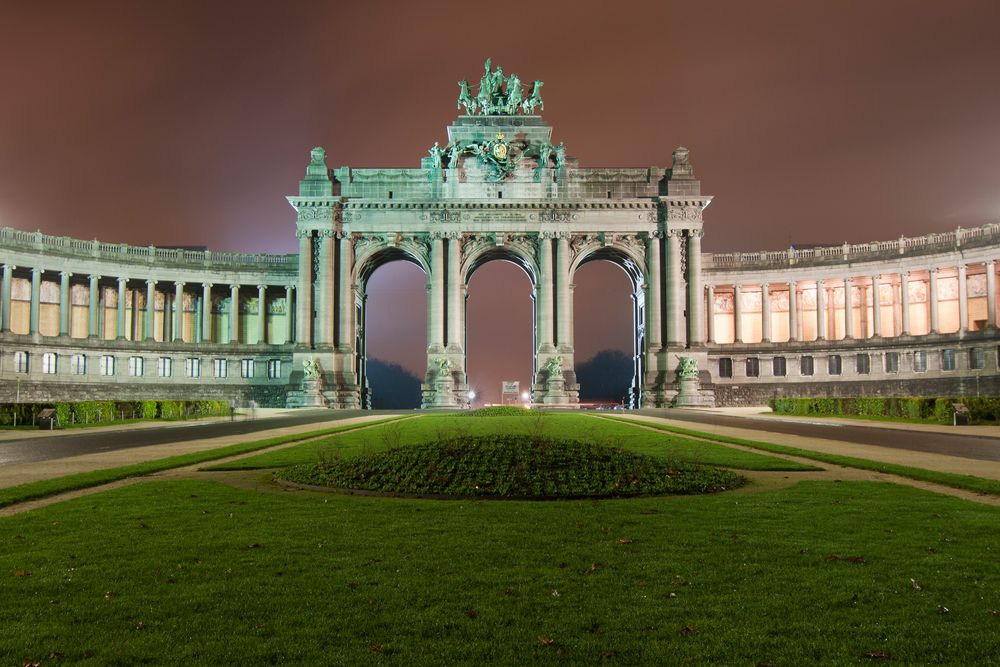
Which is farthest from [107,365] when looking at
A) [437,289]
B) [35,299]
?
[437,289]

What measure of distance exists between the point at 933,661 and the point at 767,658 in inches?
59.7

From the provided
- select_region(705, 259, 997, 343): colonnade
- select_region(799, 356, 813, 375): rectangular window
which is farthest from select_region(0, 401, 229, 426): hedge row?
select_region(799, 356, 813, 375): rectangular window

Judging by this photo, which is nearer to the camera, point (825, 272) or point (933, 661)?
point (933, 661)

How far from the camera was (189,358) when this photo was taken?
89.4 meters

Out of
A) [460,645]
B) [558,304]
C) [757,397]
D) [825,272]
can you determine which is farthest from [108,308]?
[460,645]

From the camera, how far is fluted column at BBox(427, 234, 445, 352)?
8400cm

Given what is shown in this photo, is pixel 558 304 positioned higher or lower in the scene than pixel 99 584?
higher

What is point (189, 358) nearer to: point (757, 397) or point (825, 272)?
point (757, 397)

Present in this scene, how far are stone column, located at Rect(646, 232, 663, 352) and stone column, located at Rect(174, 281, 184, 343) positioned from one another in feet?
175

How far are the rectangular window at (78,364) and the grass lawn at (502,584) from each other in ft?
253

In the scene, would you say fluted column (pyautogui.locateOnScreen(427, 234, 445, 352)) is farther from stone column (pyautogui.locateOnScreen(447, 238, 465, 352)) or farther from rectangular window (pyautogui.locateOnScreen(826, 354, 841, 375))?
rectangular window (pyautogui.locateOnScreen(826, 354, 841, 375))

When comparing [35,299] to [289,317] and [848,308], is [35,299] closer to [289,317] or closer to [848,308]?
[289,317]

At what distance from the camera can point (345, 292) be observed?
84688 millimetres

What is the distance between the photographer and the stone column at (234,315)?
295 ft
